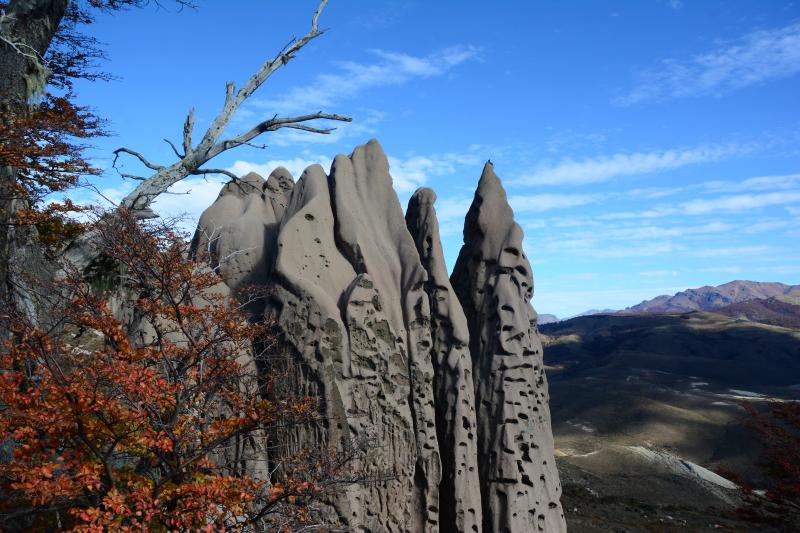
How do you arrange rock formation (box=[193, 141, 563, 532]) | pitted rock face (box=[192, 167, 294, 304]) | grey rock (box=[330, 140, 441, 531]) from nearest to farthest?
rock formation (box=[193, 141, 563, 532]) < grey rock (box=[330, 140, 441, 531]) < pitted rock face (box=[192, 167, 294, 304])

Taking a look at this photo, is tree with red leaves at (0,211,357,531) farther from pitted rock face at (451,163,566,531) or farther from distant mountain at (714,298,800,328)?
distant mountain at (714,298,800,328)

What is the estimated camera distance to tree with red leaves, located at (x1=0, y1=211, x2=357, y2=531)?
8.28 metres

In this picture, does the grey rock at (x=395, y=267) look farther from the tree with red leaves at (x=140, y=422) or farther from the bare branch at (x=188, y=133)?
the bare branch at (x=188, y=133)

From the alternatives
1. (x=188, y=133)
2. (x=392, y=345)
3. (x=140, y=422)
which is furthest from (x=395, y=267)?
(x=140, y=422)

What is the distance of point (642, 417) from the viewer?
1786 inches

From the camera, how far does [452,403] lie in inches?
574

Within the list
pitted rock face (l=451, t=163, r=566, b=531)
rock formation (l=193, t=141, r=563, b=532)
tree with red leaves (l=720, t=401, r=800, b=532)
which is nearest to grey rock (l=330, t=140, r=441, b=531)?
rock formation (l=193, t=141, r=563, b=532)

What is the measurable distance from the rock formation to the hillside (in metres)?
6.30

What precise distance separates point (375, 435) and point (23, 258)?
7511mm

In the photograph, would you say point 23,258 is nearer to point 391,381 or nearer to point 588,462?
point 391,381

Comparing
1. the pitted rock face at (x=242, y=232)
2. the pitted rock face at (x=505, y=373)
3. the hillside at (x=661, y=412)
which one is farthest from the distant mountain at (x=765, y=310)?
the pitted rock face at (x=242, y=232)

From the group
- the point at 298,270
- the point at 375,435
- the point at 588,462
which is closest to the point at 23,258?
the point at 298,270

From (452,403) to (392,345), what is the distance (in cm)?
215

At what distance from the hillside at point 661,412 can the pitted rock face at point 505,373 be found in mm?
5532
